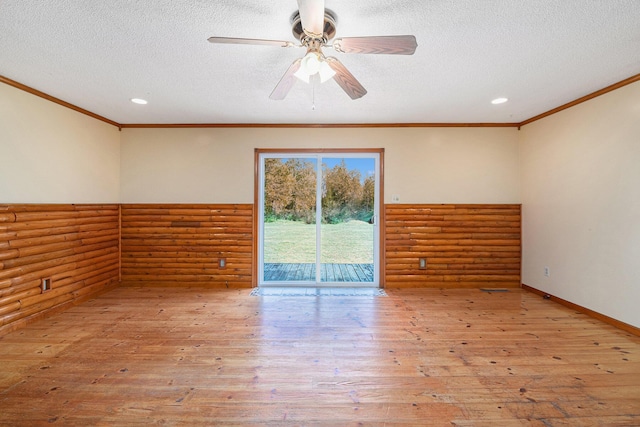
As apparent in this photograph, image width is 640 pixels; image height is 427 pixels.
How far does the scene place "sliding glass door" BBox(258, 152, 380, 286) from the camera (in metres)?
4.49

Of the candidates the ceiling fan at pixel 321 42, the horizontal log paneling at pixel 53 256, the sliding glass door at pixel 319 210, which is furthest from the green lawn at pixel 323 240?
the ceiling fan at pixel 321 42

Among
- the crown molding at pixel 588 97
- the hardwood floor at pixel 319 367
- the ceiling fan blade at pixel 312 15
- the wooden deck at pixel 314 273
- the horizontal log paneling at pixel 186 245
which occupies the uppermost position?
the crown molding at pixel 588 97

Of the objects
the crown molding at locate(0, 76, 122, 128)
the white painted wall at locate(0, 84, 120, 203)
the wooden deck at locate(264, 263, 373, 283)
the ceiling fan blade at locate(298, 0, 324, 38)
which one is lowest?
the wooden deck at locate(264, 263, 373, 283)

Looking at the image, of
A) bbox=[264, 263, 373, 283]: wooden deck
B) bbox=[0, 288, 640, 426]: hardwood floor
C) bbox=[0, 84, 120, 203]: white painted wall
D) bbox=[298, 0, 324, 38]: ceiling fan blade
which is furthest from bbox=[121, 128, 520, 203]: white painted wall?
bbox=[298, 0, 324, 38]: ceiling fan blade

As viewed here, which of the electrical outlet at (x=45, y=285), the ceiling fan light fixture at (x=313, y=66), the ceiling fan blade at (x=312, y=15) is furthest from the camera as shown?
the electrical outlet at (x=45, y=285)

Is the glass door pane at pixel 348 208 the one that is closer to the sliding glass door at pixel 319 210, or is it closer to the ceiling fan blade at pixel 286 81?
the sliding glass door at pixel 319 210

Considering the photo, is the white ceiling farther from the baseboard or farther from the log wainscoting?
the baseboard

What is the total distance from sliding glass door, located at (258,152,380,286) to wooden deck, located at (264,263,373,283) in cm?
2

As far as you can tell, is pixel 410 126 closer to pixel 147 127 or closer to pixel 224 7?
pixel 224 7

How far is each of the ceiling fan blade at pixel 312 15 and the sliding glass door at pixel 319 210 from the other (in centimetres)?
280

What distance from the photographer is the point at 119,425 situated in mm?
1663

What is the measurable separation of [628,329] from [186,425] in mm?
4240

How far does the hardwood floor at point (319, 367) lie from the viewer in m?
1.77

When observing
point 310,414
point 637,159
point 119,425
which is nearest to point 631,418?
point 310,414
